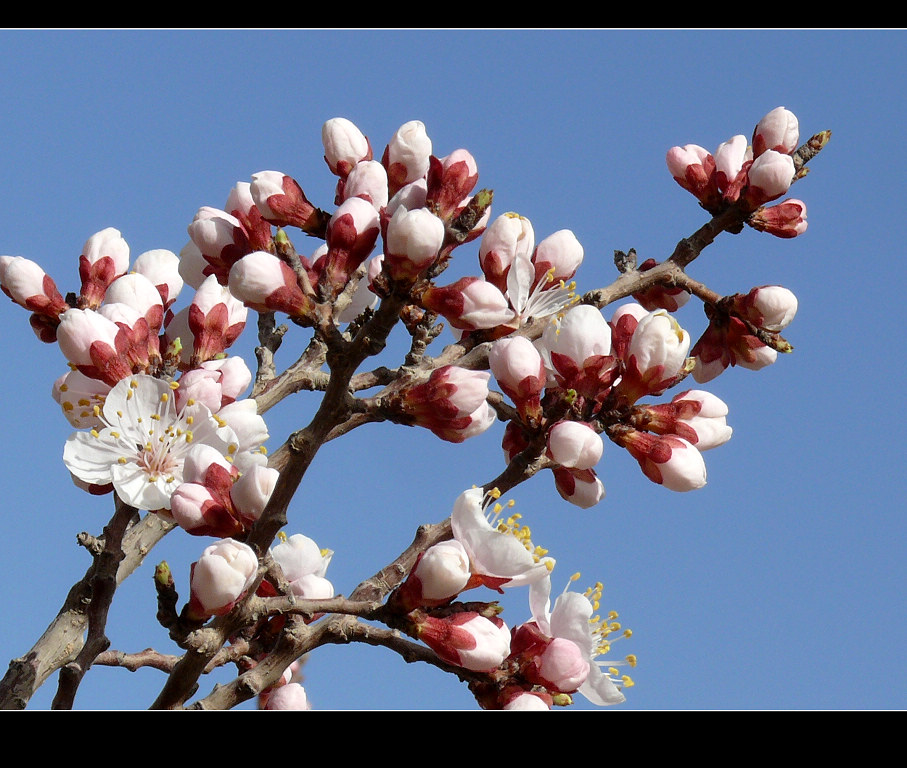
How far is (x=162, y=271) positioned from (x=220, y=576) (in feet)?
4.58

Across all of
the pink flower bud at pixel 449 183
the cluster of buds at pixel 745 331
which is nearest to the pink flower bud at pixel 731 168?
the cluster of buds at pixel 745 331

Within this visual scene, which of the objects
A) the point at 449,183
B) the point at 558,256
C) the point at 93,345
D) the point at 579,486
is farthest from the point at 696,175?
the point at 93,345

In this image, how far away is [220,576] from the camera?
2035mm

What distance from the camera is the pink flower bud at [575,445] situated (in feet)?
7.93

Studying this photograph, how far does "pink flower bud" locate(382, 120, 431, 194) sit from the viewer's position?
Result: 2805mm

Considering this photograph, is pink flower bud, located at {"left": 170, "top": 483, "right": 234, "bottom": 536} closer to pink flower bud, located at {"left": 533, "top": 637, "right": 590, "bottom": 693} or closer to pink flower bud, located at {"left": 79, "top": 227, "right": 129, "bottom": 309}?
pink flower bud, located at {"left": 533, "top": 637, "right": 590, "bottom": 693}

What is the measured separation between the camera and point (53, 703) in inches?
95.3

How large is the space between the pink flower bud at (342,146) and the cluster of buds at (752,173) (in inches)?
40.9

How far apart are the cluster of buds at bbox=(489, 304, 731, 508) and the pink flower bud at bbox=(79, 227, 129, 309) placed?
4.11 feet

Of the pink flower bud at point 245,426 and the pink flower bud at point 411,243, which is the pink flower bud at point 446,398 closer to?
the pink flower bud at point 411,243

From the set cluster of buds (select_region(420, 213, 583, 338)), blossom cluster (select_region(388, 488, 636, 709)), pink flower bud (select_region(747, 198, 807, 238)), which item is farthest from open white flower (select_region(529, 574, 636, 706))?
pink flower bud (select_region(747, 198, 807, 238))
